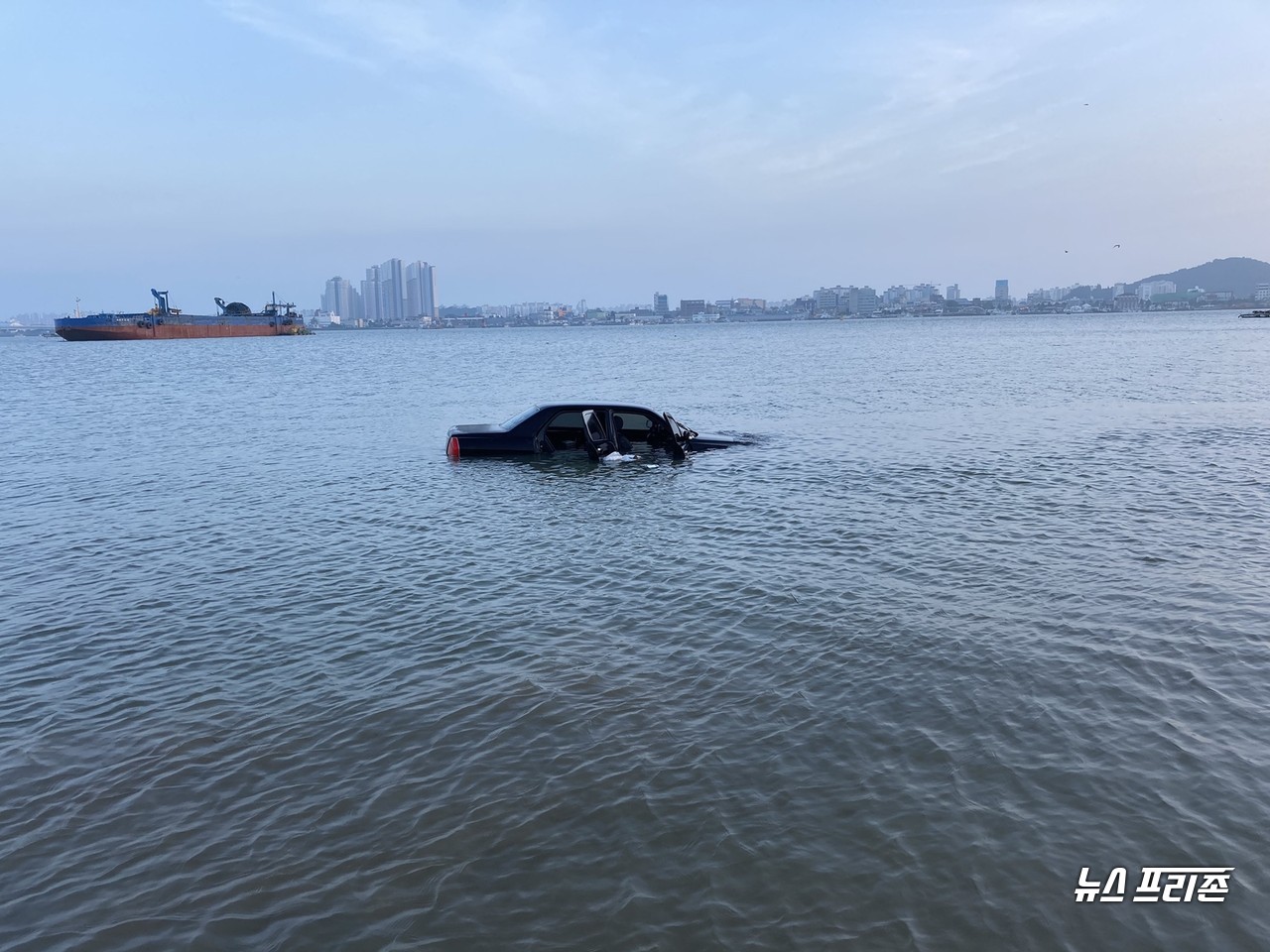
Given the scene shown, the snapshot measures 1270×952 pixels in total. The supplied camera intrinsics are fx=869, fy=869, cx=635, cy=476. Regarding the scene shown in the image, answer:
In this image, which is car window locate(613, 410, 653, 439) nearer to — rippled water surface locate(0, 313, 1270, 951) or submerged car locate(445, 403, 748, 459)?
submerged car locate(445, 403, 748, 459)

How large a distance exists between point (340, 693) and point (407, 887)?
304 cm

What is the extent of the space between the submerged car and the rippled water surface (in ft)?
9.56

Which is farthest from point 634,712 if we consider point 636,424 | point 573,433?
point 636,424

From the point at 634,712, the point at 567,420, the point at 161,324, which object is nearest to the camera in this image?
the point at 634,712

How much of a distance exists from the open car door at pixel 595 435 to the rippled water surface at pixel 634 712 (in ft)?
7.71

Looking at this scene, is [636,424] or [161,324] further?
[161,324]

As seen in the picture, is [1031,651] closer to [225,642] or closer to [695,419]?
[225,642]

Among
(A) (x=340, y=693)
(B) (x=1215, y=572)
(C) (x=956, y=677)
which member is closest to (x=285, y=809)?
(A) (x=340, y=693)

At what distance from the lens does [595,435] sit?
2030cm
